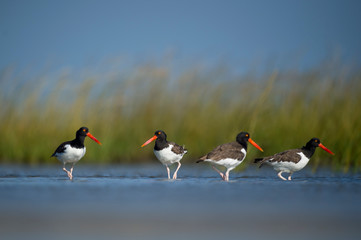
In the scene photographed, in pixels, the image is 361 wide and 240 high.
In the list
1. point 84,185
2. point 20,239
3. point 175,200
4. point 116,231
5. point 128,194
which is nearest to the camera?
point 20,239

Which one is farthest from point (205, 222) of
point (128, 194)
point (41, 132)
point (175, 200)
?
point (41, 132)

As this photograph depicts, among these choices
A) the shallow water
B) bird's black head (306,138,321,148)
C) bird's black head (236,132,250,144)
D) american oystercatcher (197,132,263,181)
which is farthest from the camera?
bird's black head (236,132,250,144)

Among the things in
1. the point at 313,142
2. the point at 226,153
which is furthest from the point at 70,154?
the point at 313,142

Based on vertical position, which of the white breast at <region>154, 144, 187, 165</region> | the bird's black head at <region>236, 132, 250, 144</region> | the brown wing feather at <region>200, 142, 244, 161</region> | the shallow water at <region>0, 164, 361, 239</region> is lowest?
the shallow water at <region>0, 164, 361, 239</region>

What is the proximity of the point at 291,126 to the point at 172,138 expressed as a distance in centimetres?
290

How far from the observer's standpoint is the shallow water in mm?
4879

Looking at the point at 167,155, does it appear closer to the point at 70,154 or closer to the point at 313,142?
the point at 70,154

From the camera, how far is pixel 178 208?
6.10m

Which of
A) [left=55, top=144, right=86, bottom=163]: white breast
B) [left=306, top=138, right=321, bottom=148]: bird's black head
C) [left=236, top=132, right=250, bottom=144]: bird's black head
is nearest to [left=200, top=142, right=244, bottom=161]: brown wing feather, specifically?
[left=236, top=132, right=250, bottom=144]: bird's black head

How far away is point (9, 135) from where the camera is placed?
1366 centimetres

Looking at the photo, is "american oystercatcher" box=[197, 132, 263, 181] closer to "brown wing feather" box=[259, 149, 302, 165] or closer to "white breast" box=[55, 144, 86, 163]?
"brown wing feather" box=[259, 149, 302, 165]

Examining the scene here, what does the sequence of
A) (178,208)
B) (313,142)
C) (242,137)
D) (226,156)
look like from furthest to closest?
(242,137), (313,142), (226,156), (178,208)

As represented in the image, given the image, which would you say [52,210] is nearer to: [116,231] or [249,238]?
[116,231]

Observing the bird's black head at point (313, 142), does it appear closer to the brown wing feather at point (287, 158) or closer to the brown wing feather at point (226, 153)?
the brown wing feather at point (287, 158)
